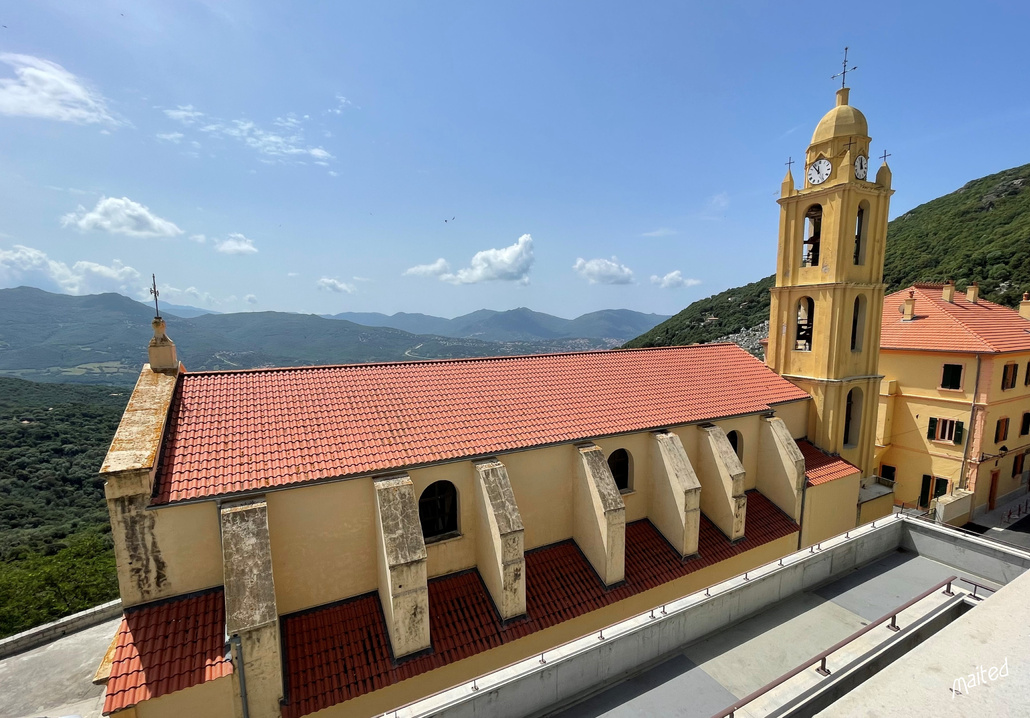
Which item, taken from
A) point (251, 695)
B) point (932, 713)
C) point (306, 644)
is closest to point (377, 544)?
point (306, 644)

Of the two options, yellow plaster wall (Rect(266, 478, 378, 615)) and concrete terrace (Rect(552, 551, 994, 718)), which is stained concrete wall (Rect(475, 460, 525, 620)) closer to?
yellow plaster wall (Rect(266, 478, 378, 615))

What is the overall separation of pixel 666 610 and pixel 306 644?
25.0 feet

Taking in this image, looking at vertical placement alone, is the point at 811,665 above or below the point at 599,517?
above

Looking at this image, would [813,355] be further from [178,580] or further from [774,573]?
[178,580]

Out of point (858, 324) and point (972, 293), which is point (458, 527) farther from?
point (972, 293)

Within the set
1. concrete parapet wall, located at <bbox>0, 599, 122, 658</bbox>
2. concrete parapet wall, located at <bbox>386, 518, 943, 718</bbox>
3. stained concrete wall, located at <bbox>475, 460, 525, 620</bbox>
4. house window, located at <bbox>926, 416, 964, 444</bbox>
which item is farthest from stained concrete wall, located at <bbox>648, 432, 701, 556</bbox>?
house window, located at <bbox>926, 416, 964, 444</bbox>

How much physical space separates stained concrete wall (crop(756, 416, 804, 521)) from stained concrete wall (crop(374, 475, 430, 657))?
13.8 metres

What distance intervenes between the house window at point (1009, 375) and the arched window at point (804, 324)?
11541mm

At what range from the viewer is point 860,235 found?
19016mm

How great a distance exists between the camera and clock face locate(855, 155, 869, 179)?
17.8 meters

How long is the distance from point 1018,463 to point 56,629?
44.6 metres

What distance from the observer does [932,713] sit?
4363mm

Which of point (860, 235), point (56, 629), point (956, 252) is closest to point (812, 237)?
point (860, 235)

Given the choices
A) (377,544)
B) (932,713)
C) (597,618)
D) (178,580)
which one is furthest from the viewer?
(597,618)
